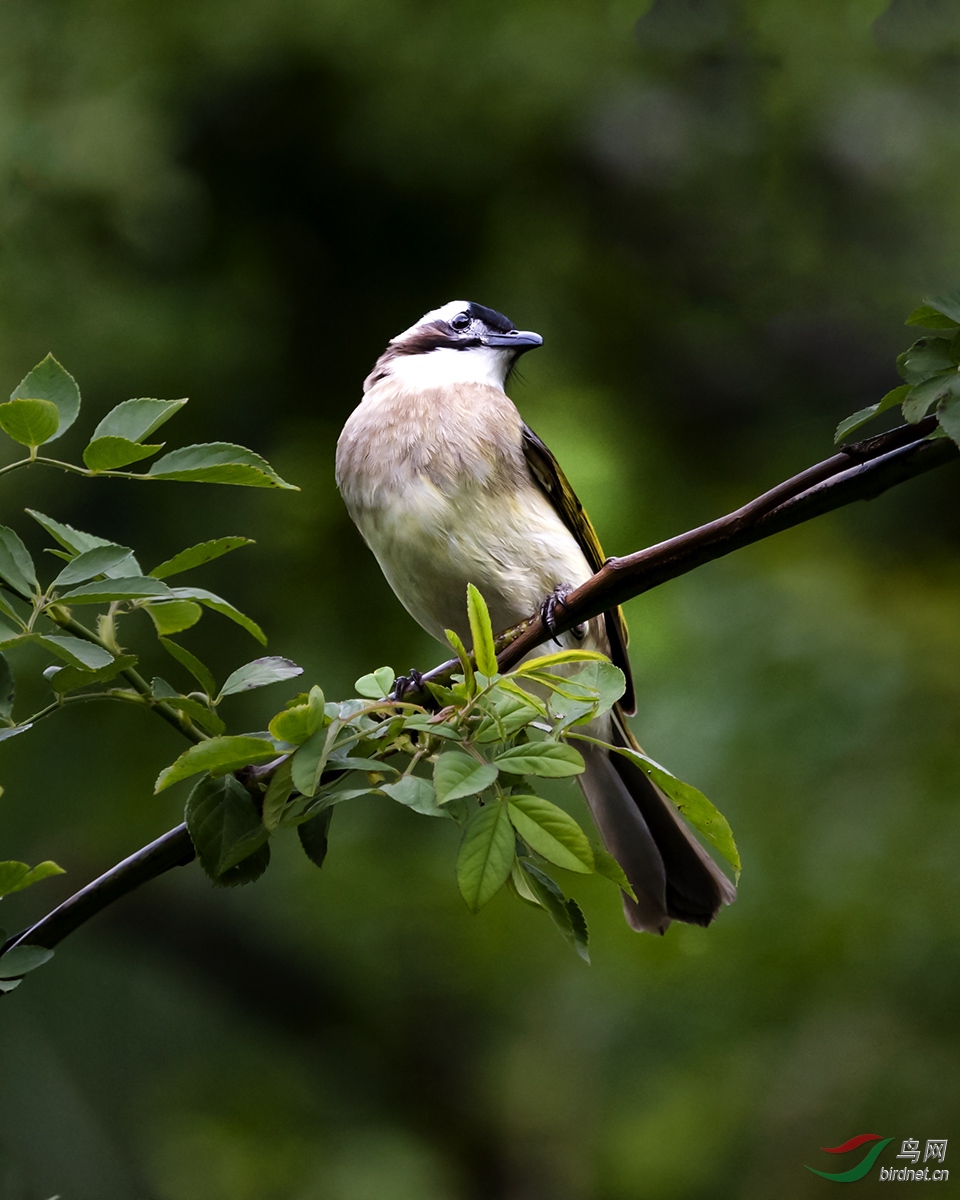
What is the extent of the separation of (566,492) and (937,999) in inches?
71.4

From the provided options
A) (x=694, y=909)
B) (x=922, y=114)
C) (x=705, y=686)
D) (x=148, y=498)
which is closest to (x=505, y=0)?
(x=922, y=114)

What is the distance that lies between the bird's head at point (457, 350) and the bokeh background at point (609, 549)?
0.48m

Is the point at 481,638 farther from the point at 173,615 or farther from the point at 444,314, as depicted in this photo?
the point at 444,314

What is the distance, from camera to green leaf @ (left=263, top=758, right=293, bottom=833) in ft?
3.57

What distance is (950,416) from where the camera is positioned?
0.94 meters

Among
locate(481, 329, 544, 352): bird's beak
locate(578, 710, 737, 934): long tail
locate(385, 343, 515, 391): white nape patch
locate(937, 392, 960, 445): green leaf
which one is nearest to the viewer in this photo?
→ locate(937, 392, 960, 445): green leaf

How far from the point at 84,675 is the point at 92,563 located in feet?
0.33

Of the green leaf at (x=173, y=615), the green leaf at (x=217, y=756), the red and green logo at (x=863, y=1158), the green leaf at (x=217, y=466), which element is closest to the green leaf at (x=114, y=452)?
the green leaf at (x=217, y=466)

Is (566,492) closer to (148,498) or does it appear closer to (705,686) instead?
(705,686)

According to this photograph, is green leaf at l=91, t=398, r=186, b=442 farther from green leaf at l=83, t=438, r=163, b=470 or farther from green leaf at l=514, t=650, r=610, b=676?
green leaf at l=514, t=650, r=610, b=676

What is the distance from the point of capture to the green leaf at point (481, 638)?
3.68ft

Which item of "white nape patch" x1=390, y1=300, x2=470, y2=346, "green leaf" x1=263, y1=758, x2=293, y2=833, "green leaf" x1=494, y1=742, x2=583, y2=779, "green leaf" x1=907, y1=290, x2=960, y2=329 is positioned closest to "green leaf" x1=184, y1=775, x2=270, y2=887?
"green leaf" x1=263, y1=758, x2=293, y2=833

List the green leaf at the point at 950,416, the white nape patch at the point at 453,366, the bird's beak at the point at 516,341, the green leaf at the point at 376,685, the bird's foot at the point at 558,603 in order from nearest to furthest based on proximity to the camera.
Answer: the green leaf at the point at 950,416 < the green leaf at the point at 376,685 < the bird's foot at the point at 558,603 < the white nape patch at the point at 453,366 < the bird's beak at the point at 516,341

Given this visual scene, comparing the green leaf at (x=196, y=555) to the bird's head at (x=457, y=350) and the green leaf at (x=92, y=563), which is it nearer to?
the green leaf at (x=92, y=563)
